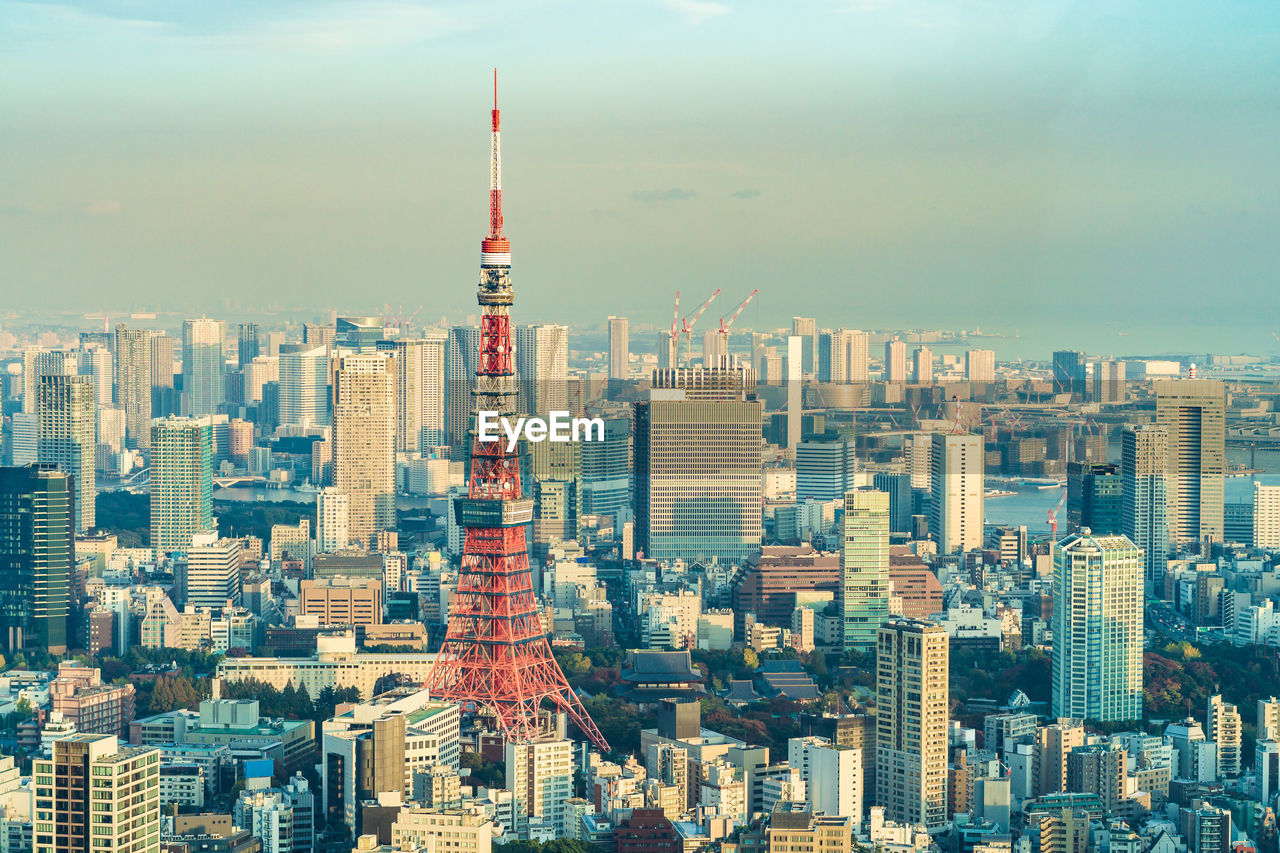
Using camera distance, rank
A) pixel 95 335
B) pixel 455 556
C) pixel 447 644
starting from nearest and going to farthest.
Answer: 1. pixel 447 644
2. pixel 455 556
3. pixel 95 335

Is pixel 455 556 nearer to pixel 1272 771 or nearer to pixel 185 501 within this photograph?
pixel 185 501

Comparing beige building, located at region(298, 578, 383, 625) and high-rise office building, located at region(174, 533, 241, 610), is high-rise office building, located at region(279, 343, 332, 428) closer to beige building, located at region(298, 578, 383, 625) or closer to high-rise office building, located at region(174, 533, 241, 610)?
high-rise office building, located at region(174, 533, 241, 610)

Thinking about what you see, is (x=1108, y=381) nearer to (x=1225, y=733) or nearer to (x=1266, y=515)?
(x=1266, y=515)

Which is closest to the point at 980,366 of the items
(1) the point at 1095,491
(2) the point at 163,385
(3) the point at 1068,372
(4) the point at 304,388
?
(3) the point at 1068,372

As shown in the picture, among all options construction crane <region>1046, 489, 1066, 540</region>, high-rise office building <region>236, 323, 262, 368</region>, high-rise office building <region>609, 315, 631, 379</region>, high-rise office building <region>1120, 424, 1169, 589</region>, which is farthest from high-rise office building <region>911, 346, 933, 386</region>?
high-rise office building <region>236, 323, 262, 368</region>

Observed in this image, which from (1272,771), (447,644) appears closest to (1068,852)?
(1272,771)

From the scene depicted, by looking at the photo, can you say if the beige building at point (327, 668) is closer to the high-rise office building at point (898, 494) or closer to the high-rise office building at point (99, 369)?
the high-rise office building at point (898, 494)
